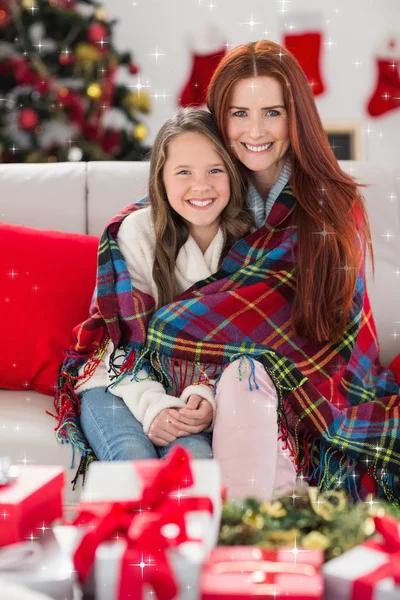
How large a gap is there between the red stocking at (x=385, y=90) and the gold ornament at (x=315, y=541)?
3.13 metres

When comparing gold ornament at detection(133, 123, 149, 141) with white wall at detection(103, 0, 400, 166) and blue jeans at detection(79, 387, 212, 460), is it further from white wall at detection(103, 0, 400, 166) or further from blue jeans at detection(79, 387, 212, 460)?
blue jeans at detection(79, 387, 212, 460)

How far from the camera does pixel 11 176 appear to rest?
2123 mm

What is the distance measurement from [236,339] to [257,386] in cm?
18

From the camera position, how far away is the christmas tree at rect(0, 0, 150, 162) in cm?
320

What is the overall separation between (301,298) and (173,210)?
0.38 m

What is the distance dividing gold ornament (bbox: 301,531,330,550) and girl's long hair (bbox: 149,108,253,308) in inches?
37.8

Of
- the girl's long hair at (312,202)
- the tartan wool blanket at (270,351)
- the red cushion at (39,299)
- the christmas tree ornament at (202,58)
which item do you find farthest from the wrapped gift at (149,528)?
the christmas tree ornament at (202,58)

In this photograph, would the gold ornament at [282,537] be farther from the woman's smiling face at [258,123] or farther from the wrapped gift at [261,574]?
the woman's smiling face at [258,123]

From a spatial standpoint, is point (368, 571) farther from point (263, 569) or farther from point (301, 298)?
point (301, 298)

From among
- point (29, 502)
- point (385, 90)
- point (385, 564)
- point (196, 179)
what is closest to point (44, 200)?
point (196, 179)

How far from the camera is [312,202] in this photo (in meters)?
1.72

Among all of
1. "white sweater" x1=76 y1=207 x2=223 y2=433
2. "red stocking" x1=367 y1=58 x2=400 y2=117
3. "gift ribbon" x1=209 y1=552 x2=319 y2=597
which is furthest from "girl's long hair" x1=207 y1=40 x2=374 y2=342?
"red stocking" x1=367 y1=58 x2=400 y2=117

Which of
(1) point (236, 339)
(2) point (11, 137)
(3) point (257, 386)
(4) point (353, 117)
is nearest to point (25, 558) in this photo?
(3) point (257, 386)

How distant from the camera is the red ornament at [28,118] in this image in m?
3.22
